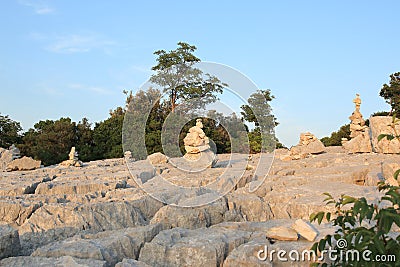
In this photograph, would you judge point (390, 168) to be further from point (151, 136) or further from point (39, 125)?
point (39, 125)

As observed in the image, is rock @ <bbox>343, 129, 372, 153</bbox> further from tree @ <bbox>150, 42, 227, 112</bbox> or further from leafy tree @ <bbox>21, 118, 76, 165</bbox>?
leafy tree @ <bbox>21, 118, 76, 165</bbox>

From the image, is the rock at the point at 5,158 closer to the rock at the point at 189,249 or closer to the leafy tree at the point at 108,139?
the leafy tree at the point at 108,139

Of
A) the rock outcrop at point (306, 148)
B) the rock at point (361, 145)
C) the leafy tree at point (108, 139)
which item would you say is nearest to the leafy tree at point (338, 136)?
the rock outcrop at point (306, 148)

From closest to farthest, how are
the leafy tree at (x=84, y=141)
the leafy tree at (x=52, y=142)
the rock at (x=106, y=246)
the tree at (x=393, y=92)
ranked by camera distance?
1. the rock at (x=106, y=246)
2. the leafy tree at (x=52, y=142)
3. the leafy tree at (x=84, y=141)
4. the tree at (x=393, y=92)

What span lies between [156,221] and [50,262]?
6.82 feet

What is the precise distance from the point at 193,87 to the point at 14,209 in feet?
38.4

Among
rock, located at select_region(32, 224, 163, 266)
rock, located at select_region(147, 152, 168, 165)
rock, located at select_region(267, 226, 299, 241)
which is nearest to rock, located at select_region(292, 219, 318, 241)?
rock, located at select_region(267, 226, 299, 241)

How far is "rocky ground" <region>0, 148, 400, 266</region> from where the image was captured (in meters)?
3.64

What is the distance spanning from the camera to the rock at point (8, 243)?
11.8ft

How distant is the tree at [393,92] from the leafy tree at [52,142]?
1033 inches

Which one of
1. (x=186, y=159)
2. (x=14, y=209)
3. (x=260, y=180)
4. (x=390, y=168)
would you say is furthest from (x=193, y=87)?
(x=14, y=209)

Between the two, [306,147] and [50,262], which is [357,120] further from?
[50,262]

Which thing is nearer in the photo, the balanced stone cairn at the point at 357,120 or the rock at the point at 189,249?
the rock at the point at 189,249

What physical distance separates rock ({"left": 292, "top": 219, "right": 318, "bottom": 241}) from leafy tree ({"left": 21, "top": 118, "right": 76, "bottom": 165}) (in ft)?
71.4
